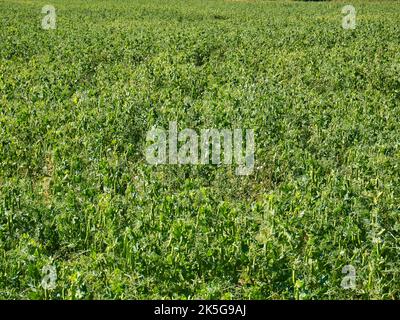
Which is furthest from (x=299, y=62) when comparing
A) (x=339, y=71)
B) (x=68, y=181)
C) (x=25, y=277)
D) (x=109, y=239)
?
(x=25, y=277)

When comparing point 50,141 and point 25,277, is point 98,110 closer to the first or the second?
point 50,141

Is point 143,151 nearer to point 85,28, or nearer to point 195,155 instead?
point 195,155

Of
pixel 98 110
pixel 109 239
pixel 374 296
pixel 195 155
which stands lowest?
pixel 374 296

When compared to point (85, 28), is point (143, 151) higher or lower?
lower

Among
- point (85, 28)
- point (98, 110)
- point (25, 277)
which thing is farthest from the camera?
point (85, 28)

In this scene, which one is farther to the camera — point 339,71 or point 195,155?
point 339,71

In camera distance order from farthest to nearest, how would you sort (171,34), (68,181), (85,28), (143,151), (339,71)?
(85,28) → (171,34) → (339,71) → (143,151) → (68,181)

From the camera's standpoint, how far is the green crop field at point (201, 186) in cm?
537

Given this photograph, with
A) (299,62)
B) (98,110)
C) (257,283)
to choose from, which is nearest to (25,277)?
(257,283)

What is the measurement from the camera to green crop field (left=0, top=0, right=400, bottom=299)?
211 inches

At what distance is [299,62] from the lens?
15617 millimetres

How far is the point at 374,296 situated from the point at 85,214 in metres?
3.23

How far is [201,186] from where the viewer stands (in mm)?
7031

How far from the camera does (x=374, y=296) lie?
5234 millimetres
